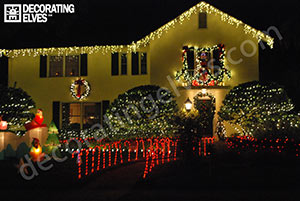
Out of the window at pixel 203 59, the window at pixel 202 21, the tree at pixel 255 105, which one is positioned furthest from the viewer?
the window at pixel 202 21

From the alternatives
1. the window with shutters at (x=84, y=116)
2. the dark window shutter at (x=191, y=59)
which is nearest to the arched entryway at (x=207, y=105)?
the dark window shutter at (x=191, y=59)

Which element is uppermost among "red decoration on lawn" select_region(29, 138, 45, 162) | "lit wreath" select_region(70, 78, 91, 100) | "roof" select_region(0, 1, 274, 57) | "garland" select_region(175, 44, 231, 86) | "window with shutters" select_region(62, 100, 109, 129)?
"roof" select_region(0, 1, 274, 57)

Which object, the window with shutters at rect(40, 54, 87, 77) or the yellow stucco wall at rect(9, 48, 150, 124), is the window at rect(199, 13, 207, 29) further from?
the window with shutters at rect(40, 54, 87, 77)

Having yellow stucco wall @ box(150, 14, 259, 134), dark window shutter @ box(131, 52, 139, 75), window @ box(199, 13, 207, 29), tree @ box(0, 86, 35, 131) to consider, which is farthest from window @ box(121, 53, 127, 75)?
tree @ box(0, 86, 35, 131)

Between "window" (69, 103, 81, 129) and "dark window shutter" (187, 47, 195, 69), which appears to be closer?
"dark window shutter" (187, 47, 195, 69)

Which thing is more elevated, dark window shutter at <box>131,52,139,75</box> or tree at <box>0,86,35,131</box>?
dark window shutter at <box>131,52,139,75</box>

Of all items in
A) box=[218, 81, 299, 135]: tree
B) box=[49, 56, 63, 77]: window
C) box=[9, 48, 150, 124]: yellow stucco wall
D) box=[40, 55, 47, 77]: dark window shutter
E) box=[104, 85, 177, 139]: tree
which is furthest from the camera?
box=[49, 56, 63, 77]: window

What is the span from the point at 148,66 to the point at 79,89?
4.10 metres

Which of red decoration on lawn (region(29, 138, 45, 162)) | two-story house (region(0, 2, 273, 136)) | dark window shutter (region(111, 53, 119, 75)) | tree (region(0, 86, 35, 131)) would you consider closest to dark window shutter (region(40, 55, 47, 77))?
two-story house (region(0, 2, 273, 136))

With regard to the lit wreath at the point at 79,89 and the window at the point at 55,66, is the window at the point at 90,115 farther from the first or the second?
the window at the point at 55,66

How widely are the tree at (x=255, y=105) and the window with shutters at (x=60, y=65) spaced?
29.0 ft

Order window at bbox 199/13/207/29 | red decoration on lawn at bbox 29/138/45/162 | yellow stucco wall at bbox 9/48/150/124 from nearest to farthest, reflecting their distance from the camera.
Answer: red decoration on lawn at bbox 29/138/45/162 < window at bbox 199/13/207/29 < yellow stucco wall at bbox 9/48/150/124

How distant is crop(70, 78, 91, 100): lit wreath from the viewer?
1986 centimetres

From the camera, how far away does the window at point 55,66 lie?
20734mm
